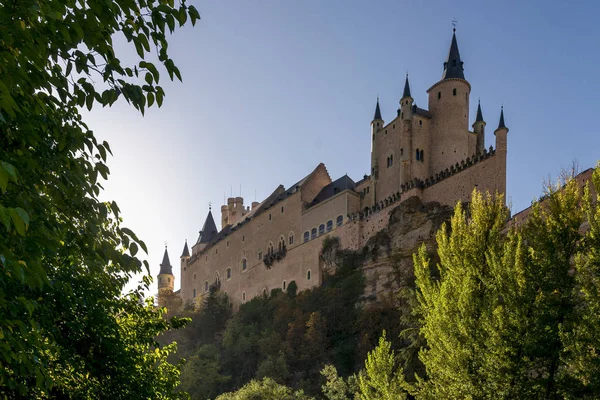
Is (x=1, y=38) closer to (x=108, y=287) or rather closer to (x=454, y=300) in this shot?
(x=108, y=287)

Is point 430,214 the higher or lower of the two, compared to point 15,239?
higher

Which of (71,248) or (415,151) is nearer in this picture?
(71,248)

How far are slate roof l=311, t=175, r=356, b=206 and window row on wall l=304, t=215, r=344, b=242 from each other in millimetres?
3507

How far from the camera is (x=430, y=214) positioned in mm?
54688

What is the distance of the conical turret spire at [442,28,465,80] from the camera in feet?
195

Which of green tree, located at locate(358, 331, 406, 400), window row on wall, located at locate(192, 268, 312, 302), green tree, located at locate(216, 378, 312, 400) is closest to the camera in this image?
green tree, located at locate(358, 331, 406, 400)

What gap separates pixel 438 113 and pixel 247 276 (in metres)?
29.7

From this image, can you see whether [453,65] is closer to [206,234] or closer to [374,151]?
[374,151]

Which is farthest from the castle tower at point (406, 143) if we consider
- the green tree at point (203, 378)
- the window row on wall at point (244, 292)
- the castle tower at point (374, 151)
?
the green tree at point (203, 378)

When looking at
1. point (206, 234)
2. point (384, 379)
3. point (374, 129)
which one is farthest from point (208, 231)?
point (384, 379)

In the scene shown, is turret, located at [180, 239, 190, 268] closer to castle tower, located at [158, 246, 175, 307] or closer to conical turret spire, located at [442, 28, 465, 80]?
castle tower, located at [158, 246, 175, 307]

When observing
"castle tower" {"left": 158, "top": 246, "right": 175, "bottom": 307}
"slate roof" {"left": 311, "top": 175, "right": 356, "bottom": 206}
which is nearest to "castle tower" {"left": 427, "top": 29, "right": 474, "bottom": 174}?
"slate roof" {"left": 311, "top": 175, "right": 356, "bottom": 206}

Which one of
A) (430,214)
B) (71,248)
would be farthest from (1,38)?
(430,214)

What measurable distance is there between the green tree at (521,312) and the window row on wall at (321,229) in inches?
1563
